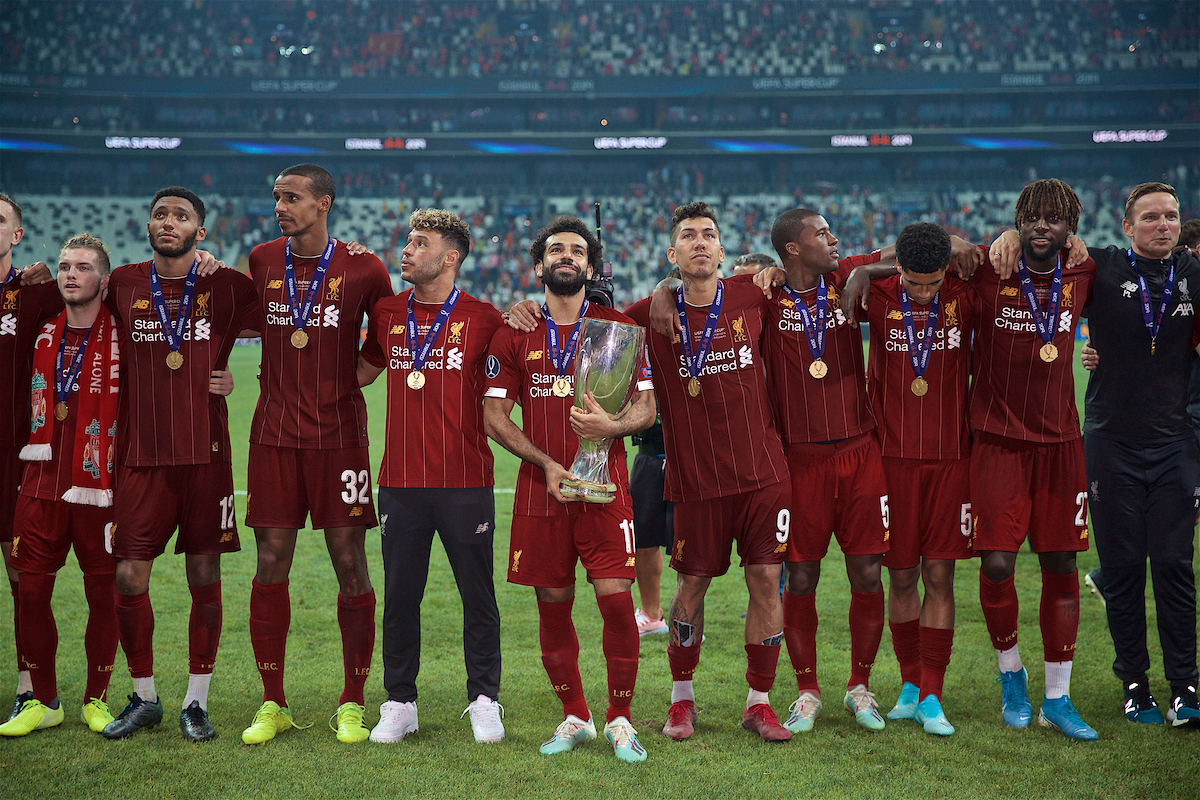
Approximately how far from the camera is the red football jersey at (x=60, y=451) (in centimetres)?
461

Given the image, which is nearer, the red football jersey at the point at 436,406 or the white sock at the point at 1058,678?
the red football jersey at the point at 436,406

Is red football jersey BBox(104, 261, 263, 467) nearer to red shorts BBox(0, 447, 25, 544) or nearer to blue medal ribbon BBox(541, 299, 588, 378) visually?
red shorts BBox(0, 447, 25, 544)

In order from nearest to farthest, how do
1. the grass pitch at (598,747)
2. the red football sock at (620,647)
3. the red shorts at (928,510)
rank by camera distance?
the grass pitch at (598,747), the red football sock at (620,647), the red shorts at (928,510)

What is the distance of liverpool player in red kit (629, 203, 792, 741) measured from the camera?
14.5 feet

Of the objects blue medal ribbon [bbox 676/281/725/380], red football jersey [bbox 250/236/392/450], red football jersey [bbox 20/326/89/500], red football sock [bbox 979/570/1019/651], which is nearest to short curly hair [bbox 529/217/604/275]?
blue medal ribbon [bbox 676/281/725/380]

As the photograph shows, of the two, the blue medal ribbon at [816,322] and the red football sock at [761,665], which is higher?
the blue medal ribbon at [816,322]

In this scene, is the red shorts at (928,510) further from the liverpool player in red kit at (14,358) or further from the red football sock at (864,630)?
the liverpool player in red kit at (14,358)

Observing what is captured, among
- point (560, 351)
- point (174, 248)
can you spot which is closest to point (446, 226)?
point (560, 351)

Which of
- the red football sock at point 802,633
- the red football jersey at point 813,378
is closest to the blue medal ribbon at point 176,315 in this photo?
the red football jersey at point 813,378

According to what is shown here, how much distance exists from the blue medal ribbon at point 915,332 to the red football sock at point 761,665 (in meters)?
1.51

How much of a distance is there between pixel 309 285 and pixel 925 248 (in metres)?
2.86

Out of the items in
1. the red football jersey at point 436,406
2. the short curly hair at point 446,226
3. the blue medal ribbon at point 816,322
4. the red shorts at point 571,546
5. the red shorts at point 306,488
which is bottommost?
the red shorts at point 571,546

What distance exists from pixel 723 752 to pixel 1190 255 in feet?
10.7

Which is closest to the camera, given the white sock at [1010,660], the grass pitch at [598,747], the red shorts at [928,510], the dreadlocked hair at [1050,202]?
the grass pitch at [598,747]
